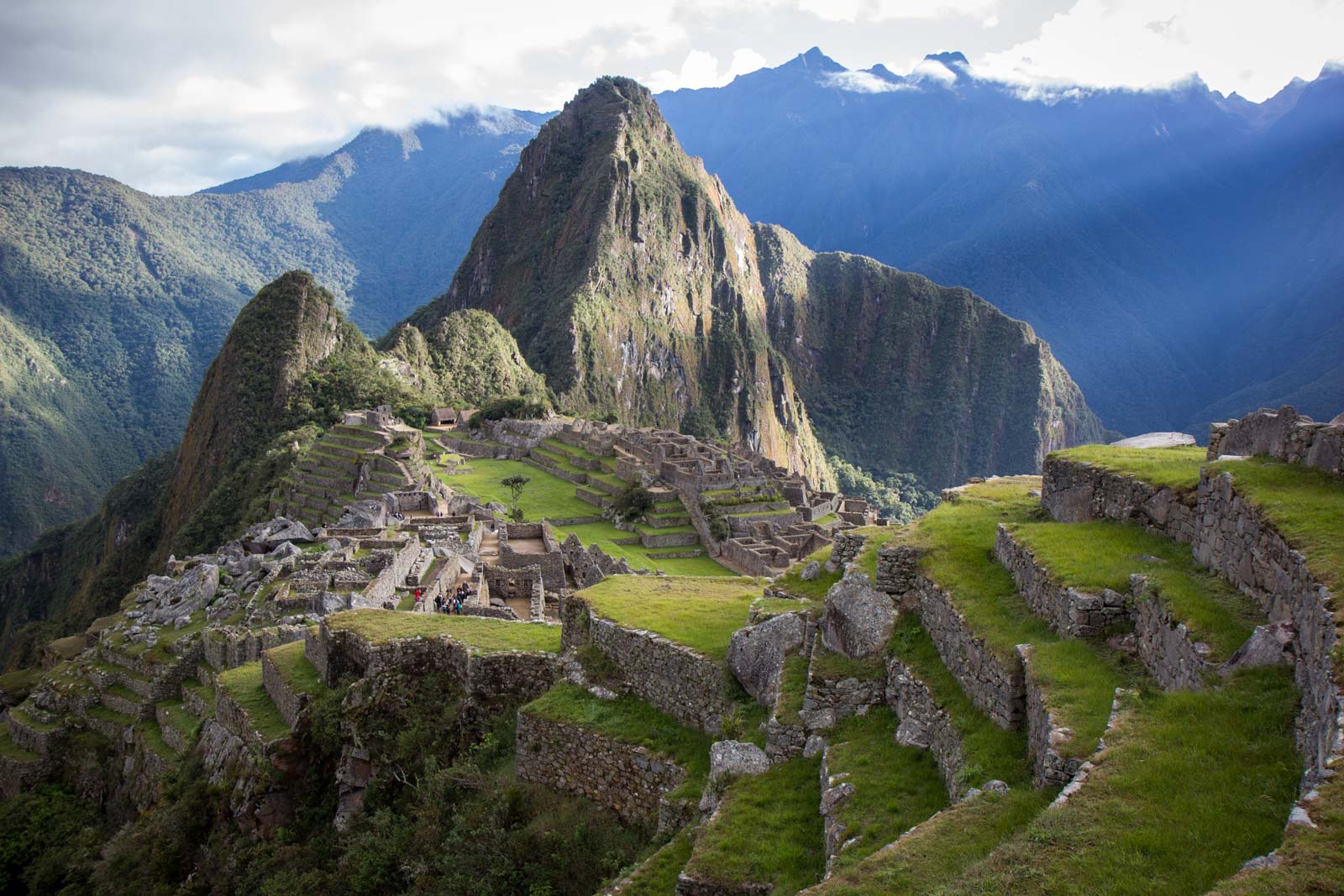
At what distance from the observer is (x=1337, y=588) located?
4516mm

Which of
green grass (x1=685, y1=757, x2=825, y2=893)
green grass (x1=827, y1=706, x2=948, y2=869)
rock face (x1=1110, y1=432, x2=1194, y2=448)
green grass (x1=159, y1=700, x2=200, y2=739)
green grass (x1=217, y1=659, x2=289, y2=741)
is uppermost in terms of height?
rock face (x1=1110, y1=432, x2=1194, y2=448)

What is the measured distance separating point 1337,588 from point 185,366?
179 metres

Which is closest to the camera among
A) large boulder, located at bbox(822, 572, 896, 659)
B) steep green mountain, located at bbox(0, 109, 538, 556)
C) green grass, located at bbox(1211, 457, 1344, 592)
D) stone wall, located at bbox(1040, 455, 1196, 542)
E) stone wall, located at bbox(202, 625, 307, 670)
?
green grass, located at bbox(1211, 457, 1344, 592)

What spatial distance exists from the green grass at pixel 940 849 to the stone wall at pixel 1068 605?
1597mm

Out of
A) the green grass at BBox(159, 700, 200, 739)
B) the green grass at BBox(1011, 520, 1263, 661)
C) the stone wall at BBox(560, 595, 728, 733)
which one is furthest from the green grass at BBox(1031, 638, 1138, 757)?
the green grass at BBox(159, 700, 200, 739)

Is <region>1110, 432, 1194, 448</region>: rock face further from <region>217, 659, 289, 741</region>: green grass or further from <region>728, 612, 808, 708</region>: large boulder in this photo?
<region>217, 659, 289, 741</region>: green grass

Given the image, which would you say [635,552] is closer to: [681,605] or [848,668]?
[681,605]

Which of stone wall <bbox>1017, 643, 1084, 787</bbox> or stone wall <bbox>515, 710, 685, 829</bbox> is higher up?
stone wall <bbox>1017, 643, 1084, 787</bbox>

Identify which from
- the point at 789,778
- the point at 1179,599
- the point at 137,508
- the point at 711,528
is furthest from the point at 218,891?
the point at 137,508

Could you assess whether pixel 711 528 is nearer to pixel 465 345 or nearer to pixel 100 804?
pixel 100 804

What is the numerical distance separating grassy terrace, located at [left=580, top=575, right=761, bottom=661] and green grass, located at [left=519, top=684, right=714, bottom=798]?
32.5 inches

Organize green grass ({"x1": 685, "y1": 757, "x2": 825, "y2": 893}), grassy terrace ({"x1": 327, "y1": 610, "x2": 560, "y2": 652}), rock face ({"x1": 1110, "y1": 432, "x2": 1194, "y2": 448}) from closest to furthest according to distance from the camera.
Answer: green grass ({"x1": 685, "y1": 757, "x2": 825, "y2": 893}) → rock face ({"x1": 1110, "y1": 432, "x2": 1194, "y2": 448}) → grassy terrace ({"x1": 327, "y1": 610, "x2": 560, "y2": 652})

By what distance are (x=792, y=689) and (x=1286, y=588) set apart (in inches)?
156

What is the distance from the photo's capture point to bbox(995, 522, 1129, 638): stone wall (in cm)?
625
